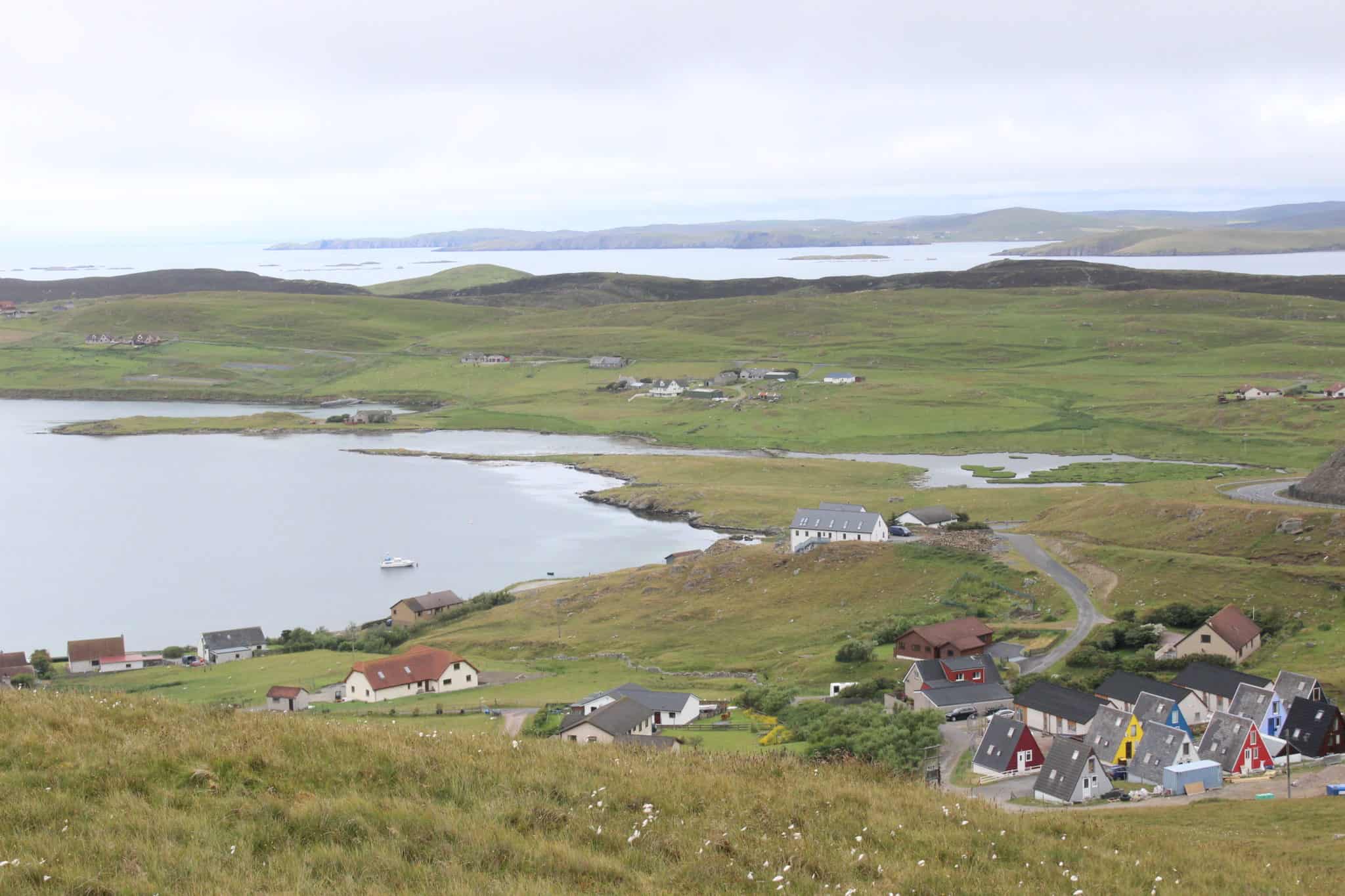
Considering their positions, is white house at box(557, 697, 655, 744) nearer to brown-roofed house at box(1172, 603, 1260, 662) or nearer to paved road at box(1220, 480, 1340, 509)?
brown-roofed house at box(1172, 603, 1260, 662)

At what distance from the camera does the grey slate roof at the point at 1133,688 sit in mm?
33250

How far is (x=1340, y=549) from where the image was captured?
45094mm

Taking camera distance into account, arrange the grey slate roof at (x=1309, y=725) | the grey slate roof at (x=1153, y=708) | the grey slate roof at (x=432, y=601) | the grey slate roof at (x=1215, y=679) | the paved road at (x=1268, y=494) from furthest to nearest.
Answer: the grey slate roof at (x=432, y=601)
the paved road at (x=1268, y=494)
the grey slate roof at (x=1215, y=679)
the grey slate roof at (x=1153, y=708)
the grey slate roof at (x=1309, y=725)

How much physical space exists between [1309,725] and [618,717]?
59.6 feet

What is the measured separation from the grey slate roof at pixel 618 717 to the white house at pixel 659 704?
0.78m

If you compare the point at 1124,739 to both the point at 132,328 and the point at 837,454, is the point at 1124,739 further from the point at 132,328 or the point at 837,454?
the point at 132,328

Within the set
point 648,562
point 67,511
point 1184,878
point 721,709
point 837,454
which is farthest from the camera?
point 837,454

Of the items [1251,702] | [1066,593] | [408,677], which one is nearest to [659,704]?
[408,677]

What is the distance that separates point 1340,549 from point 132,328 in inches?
7738

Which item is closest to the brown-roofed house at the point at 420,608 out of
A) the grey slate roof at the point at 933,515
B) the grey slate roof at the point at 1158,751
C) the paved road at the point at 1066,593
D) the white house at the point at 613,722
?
the white house at the point at 613,722

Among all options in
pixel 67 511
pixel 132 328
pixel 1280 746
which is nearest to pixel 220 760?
pixel 1280 746

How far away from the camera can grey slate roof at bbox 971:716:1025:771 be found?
29.8 m

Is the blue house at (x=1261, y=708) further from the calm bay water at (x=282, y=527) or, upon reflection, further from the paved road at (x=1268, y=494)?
the calm bay water at (x=282, y=527)

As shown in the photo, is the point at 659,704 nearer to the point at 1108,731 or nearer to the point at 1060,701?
the point at 1060,701
